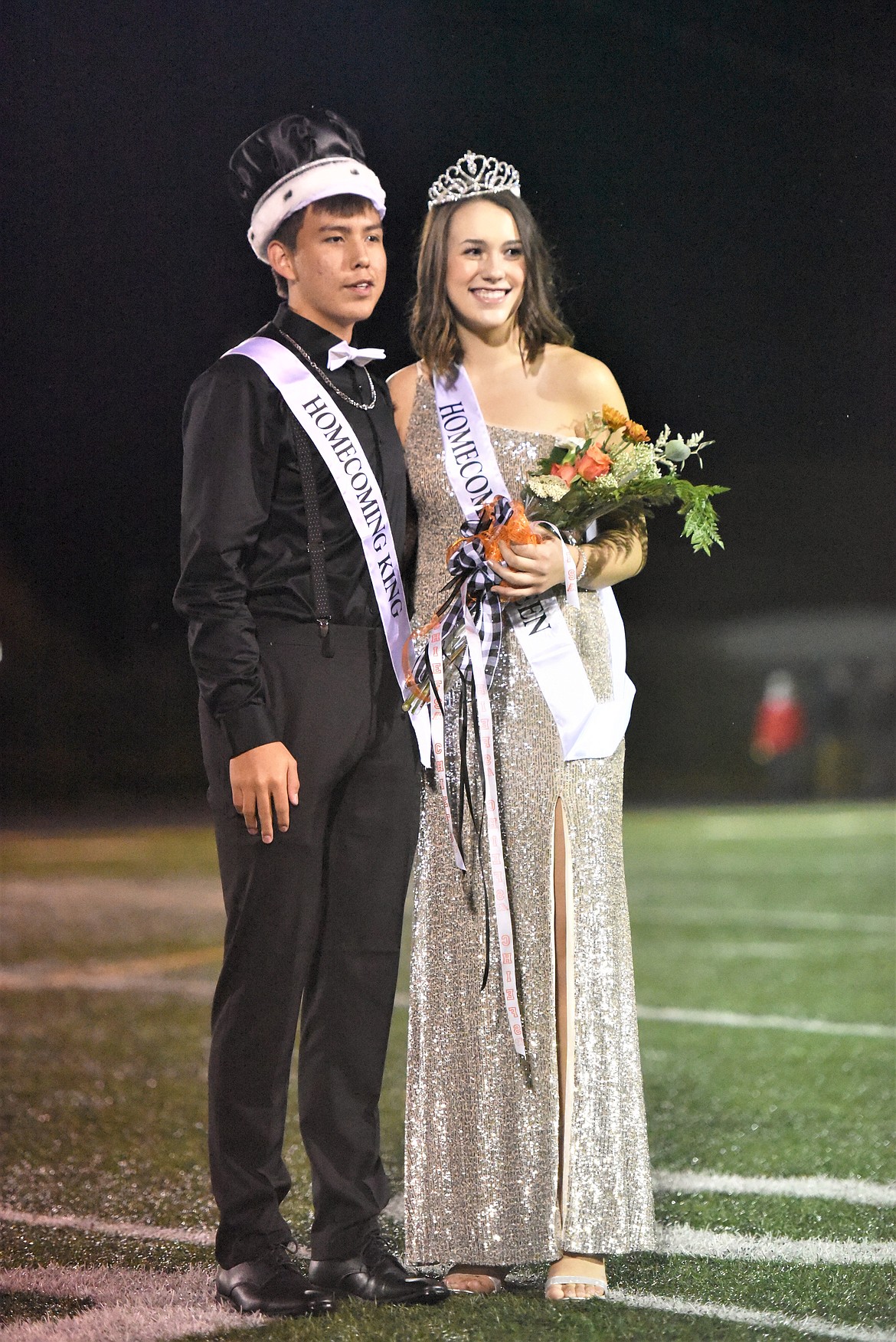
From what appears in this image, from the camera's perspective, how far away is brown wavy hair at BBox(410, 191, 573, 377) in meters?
2.79

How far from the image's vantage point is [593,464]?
2557 millimetres

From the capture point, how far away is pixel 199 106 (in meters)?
4.21

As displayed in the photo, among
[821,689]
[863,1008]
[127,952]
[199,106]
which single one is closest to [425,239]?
[199,106]

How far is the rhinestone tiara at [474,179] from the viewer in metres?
2.78

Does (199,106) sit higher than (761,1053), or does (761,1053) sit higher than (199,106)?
(199,106)

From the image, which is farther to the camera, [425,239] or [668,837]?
[668,837]

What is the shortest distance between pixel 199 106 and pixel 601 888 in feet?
8.58

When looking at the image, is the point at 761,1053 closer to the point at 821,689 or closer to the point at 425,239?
the point at 425,239

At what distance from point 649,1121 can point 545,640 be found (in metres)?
1.87

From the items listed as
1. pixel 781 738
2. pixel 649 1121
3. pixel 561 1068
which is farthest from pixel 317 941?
pixel 781 738

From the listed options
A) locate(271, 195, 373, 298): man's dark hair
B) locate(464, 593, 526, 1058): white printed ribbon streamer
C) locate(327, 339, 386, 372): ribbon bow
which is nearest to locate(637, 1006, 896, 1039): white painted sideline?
locate(464, 593, 526, 1058): white printed ribbon streamer

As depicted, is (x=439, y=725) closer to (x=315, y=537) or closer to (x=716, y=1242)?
(x=315, y=537)

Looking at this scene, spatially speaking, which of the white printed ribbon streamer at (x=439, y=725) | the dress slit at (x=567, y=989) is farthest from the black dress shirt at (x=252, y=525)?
the dress slit at (x=567, y=989)

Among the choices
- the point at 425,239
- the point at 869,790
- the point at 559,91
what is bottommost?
the point at 869,790
